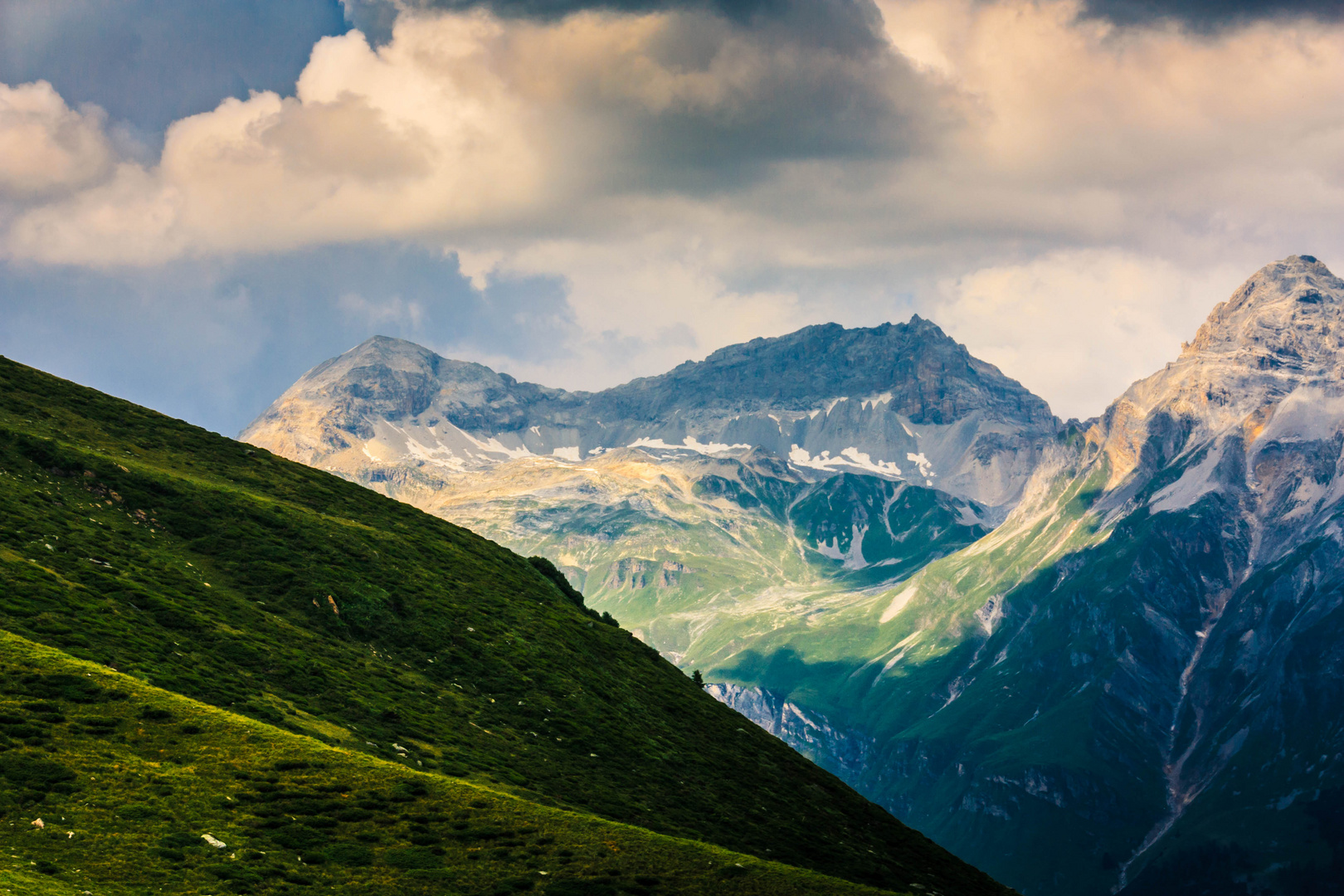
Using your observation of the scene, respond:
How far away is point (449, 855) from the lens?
185 ft

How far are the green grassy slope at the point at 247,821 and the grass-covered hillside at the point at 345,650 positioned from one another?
41 centimetres

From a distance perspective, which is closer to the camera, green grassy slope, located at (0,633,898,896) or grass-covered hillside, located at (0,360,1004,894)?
green grassy slope, located at (0,633,898,896)

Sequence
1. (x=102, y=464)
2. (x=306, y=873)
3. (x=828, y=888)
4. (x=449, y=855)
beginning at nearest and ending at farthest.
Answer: (x=306, y=873)
(x=449, y=855)
(x=828, y=888)
(x=102, y=464)

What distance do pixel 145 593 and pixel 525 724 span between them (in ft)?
116

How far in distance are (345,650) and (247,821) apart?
141 feet

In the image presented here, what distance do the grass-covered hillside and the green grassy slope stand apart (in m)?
0.41

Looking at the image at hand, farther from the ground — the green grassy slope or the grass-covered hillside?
the grass-covered hillside

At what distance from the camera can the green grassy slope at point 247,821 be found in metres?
47.9

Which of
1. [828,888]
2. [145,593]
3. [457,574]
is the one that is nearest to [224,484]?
[457,574]

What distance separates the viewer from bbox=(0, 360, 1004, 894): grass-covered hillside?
7138 centimetres

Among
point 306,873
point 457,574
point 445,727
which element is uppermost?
point 457,574

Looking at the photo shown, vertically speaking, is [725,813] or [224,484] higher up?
[224,484]

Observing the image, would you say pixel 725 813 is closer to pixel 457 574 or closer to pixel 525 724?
pixel 525 724

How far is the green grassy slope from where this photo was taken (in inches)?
1886
